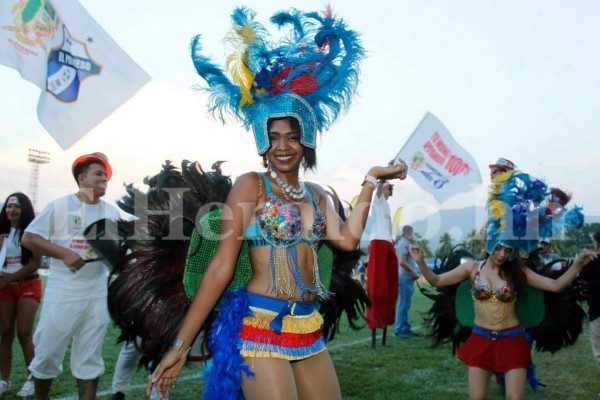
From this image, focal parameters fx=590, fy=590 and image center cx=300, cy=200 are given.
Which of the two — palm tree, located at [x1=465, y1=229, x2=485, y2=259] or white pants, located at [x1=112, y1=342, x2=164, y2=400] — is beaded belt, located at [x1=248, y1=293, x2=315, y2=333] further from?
palm tree, located at [x1=465, y1=229, x2=485, y2=259]

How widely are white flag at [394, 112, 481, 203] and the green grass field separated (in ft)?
10.2

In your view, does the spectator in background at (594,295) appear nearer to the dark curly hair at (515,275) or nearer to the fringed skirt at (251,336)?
the dark curly hair at (515,275)

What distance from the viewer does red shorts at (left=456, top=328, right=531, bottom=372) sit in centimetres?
504

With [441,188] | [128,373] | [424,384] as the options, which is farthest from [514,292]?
[441,188]

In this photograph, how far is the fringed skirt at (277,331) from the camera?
111 inches

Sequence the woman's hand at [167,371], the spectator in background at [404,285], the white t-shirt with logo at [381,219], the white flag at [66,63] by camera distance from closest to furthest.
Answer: the woman's hand at [167,371]
the white flag at [66,63]
the white t-shirt with logo at [381,219]
the spectator in background at [404,285]

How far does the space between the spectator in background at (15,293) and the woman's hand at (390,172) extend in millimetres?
4084

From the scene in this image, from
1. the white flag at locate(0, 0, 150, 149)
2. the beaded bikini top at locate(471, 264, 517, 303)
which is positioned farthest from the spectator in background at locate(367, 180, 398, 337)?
the white flag at locate(0, 0, 150, 149)

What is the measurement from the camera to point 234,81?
10.5 ft

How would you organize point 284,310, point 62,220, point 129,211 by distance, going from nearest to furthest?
1. point 284,310
2. point 129,211
3. point 62,220

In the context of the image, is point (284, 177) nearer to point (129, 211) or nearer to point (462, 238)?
point (129, 211)

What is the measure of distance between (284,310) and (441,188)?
870cm

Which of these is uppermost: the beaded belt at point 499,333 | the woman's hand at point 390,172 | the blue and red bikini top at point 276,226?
the woman's hand at point 390,172

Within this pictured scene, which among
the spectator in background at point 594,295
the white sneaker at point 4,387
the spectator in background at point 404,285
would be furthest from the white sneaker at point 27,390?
the spectator in background at point 404,285
